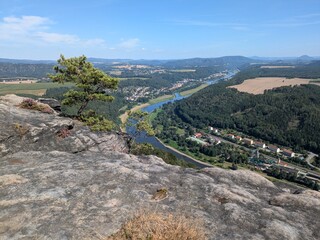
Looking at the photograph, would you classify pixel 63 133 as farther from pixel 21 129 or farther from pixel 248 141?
pixel 248 141

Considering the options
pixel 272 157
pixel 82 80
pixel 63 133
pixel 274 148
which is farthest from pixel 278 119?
pixel 63 133

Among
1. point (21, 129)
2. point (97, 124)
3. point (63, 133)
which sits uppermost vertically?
point (21, 129)

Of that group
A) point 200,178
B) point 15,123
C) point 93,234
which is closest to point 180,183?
point 200,178

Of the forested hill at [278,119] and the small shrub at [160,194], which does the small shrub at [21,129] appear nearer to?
the small shrub at [160,194]

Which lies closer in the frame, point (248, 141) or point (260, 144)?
point (260, 144)

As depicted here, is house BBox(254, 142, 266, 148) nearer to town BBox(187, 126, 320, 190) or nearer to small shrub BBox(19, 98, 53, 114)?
town BBox(187, 126, 320, 190)

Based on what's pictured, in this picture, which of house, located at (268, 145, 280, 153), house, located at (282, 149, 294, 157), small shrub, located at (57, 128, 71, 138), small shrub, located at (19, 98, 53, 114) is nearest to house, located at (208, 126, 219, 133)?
house, located at (268, 145, 280, 153)
